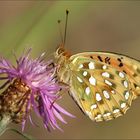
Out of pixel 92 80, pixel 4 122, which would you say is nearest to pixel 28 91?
pixel 4 122

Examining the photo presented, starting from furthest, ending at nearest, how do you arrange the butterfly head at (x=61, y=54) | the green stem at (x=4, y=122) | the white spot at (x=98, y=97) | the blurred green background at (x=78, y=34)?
the blurred green background at (x=78, y=34) → the white spot at (x=98, y=97) → the butterfly head at (x=61, y=54) → the green stem at (x=4, y=122)

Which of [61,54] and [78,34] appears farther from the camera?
[78,34]

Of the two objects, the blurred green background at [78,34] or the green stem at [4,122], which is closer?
the green stem at [4,122]

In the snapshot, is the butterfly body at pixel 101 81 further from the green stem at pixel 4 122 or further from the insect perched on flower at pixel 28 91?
the green stem at pixel 4 122

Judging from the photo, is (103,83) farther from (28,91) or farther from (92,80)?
(28,91)

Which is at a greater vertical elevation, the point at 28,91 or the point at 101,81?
the point at 101,81

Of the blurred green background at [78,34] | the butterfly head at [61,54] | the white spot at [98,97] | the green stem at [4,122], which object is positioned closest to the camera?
the green stem at [4,122]

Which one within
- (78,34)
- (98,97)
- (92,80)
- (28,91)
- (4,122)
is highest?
(78,34)

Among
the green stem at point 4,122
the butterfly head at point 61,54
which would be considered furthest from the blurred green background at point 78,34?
the green stem at point 4,122
